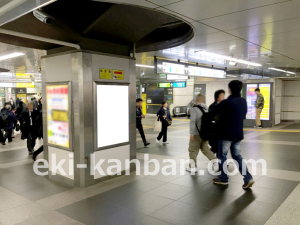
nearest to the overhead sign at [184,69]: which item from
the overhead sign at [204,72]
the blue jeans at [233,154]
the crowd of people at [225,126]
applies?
the overhead sign at [204,72]

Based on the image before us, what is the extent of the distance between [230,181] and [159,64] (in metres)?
4.44

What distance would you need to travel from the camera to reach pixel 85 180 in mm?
4855

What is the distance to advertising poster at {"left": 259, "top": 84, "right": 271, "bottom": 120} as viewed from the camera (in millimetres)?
13633

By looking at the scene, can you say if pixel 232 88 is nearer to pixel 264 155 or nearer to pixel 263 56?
pixel 264 155

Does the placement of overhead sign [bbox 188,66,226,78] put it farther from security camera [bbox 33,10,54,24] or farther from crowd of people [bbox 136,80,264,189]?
security camera [bbox 33,10,54,24]

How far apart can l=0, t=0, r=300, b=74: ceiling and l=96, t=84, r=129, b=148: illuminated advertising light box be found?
6.26 ft

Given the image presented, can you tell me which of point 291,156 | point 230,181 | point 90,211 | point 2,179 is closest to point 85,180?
point 90,211

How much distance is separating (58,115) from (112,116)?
1.10 metres

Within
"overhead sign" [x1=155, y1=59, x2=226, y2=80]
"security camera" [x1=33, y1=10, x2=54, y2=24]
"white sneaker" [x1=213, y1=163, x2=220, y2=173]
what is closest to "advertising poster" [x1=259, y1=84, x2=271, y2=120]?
"overhead sign" [x1=155, y1=59, x2=226, y2=80]

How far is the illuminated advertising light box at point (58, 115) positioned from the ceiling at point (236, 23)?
7.33 feet

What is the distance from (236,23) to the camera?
16.0ft

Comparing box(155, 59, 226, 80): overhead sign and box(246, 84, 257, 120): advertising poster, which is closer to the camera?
box(155, 59, 226, 80): overhead sign

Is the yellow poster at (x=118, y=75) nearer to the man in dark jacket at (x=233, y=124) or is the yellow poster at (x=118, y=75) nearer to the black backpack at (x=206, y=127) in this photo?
the black backpack at (x=206, y=127)

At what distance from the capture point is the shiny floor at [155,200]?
3533 mm
